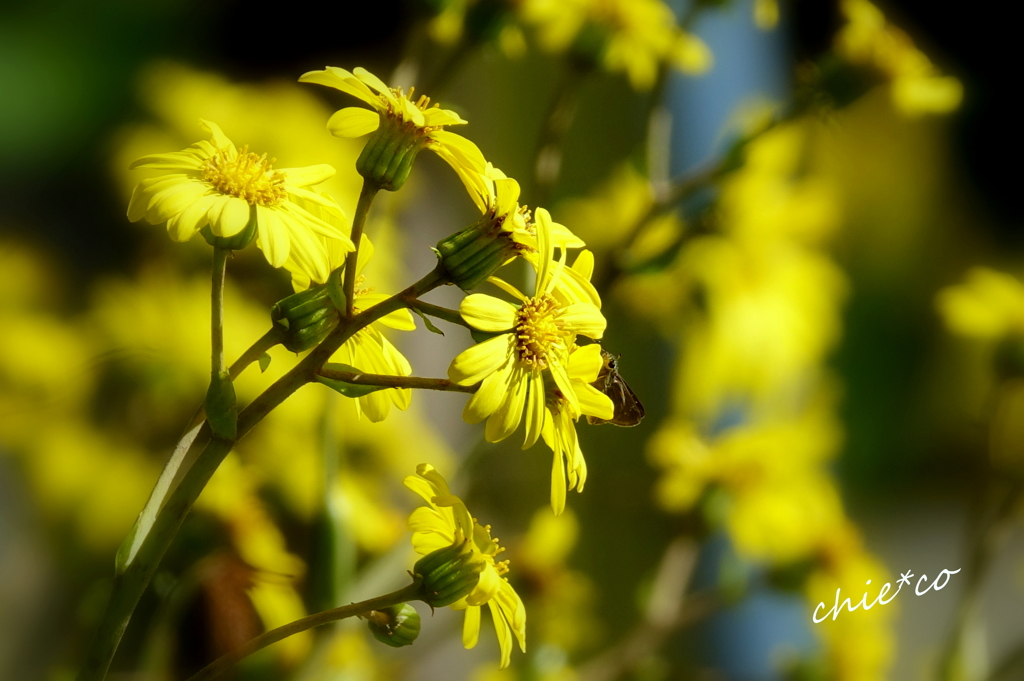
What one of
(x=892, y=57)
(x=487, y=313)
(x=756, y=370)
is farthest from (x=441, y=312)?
(x=756, y=370)

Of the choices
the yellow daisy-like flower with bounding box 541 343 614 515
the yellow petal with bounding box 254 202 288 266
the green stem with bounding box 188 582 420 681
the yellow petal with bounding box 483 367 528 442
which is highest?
the yellow petal with bounding box 254 202 288 266

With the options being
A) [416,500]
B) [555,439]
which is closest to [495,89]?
[416,500]

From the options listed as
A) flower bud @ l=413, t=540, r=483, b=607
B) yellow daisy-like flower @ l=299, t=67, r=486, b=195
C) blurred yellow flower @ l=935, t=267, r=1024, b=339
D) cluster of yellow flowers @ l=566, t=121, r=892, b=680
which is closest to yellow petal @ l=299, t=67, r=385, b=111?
yellow daisy-like flower @ l=299, t=67, r=486, b=195

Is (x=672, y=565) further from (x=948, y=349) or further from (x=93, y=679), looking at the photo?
(x=948, y=349)

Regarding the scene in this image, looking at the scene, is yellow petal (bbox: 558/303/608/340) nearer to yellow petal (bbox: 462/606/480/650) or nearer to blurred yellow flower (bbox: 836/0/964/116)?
yellow petal (bbox: 462/606/480/650)

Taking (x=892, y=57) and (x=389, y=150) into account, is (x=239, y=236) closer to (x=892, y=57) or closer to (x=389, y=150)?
(x=389, y=150)

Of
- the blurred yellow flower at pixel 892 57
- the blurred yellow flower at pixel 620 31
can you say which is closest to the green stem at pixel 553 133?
the blurred yellow flower at pixel 620 31
